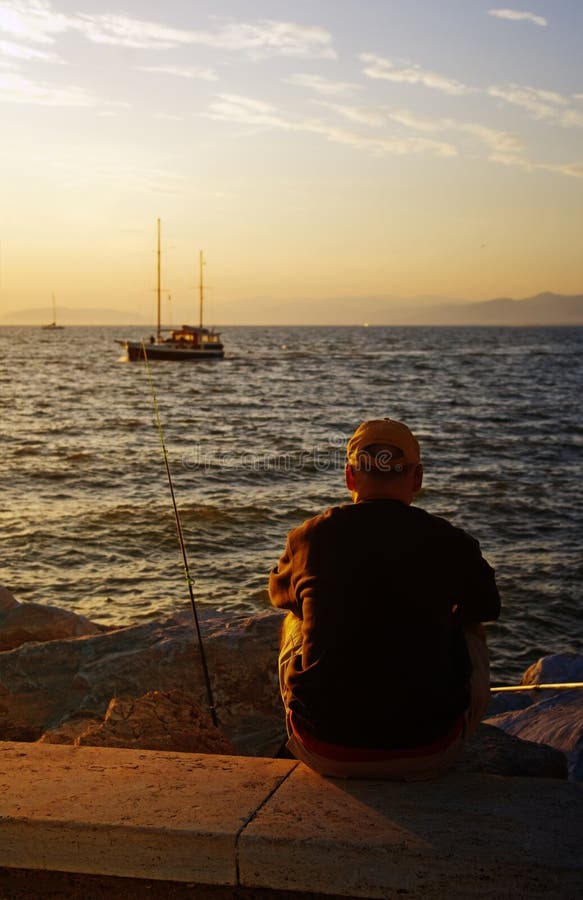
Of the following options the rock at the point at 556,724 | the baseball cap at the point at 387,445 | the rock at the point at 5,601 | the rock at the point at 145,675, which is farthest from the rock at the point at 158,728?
the rock at the point at 5,601

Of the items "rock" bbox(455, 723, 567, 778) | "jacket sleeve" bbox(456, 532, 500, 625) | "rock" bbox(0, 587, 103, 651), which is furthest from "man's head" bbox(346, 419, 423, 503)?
"rock" bbox(0, 587, 103, 651)

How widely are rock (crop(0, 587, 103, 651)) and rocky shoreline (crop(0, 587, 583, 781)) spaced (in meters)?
1.40

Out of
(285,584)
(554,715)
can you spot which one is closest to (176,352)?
(554,715)

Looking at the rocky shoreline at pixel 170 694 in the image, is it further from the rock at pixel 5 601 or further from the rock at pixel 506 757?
the rock at pixel 5 601

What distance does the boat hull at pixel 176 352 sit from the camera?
69938 mm

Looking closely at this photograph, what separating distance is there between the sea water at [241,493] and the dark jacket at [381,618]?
20.7 ft

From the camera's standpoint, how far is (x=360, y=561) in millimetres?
2566

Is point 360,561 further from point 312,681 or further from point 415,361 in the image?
point 415,361

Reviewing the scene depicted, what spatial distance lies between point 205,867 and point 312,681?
56 cm

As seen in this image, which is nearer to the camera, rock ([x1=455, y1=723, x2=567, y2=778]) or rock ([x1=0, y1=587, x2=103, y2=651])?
rock ([x1=455, y1=723, x2=567, y2=778])

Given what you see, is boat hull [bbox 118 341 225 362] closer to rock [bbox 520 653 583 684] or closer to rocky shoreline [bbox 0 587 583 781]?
rock [bbox 520 653 583 684]

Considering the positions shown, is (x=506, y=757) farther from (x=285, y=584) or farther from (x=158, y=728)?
(x=158, y=728)

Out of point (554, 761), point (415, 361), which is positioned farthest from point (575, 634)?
point (415, 361)

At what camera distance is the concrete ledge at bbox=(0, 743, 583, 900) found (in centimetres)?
232
